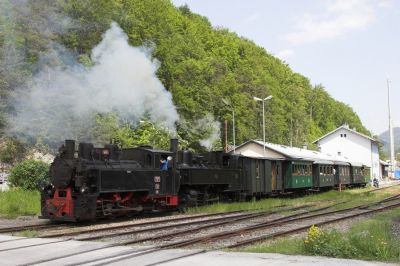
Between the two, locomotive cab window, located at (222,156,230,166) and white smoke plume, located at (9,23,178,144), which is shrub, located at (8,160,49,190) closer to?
white smoke plume, located at (9,23,178,144)

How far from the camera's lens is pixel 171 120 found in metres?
25.6

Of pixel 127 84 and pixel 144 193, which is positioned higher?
pixel 127 84

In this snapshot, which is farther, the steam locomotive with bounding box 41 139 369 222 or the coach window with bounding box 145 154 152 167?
the coach window with bounding box 145 154 152 167

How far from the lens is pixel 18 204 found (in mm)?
19375

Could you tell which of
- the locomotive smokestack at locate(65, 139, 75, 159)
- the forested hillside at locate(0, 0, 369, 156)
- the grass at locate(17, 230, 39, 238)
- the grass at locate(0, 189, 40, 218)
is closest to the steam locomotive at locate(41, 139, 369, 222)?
the locomotive smokestack at locate(65, 139, 75, 159)

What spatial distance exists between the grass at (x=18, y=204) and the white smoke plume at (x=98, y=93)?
6.01m

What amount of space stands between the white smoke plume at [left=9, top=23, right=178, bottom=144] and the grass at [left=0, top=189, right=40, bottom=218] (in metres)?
Answer: 6.01

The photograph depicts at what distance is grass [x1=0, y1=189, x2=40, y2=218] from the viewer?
18.8 m

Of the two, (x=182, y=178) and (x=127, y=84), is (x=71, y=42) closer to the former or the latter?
(x=127, y=84)

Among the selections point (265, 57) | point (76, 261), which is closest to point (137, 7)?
point (76, 261)

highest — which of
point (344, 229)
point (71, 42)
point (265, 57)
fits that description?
point (265, 57)

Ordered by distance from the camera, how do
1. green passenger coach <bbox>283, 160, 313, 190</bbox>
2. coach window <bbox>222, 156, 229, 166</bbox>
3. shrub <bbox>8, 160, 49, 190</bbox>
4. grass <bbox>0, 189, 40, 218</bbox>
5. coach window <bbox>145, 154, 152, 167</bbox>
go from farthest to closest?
green passenger coach <bbox>283, 160, 313, 190</bbox>
shrub <bbox>8, 160, 49, 190</bbox>
coach window <bbox>222, 156, 229, 166</bbox>
grass <bbox>0, 189, 40, 218</bbox>
coach window <bbox>145, 154, 152, 167</bbox>

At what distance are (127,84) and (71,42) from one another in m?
15.5

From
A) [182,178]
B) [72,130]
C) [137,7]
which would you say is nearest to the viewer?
[182,178]
